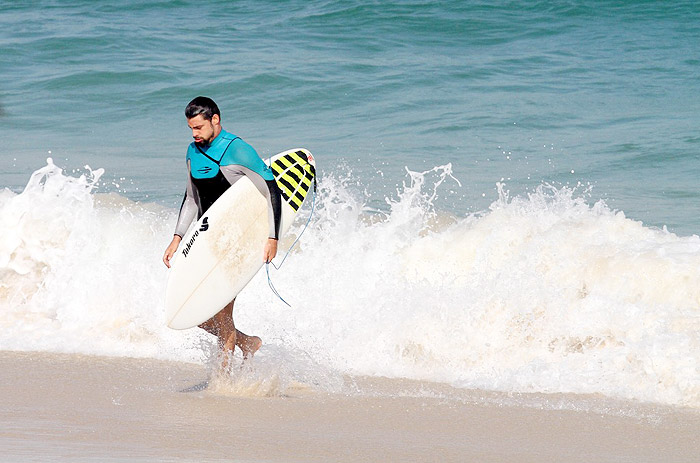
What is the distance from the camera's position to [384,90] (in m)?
14.2

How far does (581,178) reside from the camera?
→ 1031 cm

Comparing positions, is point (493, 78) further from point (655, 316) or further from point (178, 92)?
point (655, 316)

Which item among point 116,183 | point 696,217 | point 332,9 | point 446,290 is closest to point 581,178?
point 696,217

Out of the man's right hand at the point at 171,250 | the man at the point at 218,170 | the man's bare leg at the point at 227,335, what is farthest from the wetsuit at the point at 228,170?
the man's bare leg at the point at 227,335

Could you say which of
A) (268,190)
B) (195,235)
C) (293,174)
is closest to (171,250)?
(195,235)

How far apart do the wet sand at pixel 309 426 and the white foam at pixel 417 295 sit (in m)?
0.39

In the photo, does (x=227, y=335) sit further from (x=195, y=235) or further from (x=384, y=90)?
(x=384, y=90)

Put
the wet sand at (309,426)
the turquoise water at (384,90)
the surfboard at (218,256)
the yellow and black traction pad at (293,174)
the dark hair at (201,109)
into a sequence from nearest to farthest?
the wet sand at (309,426) → the dark hair at (201,109) → the surfboard at (218,256) → the yellow and black traction pad at (293,174) → the turquoise water at (384,90)

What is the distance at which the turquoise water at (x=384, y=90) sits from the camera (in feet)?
35.0

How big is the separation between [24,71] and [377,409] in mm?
13605

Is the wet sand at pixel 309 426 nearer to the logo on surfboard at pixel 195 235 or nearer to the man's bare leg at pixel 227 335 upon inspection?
the man's bare leg at pixel 227 335

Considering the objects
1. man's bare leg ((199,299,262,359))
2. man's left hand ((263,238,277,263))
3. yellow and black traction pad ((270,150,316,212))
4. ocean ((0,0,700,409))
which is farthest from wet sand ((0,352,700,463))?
yellow and black traction pad ((270,150,316,212))

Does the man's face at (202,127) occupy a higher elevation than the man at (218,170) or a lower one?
higher

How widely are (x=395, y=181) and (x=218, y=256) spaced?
561 cm
